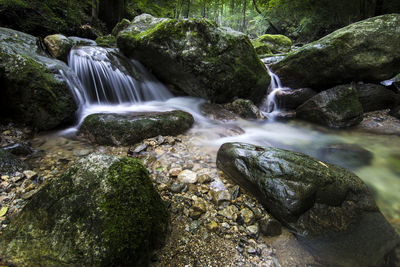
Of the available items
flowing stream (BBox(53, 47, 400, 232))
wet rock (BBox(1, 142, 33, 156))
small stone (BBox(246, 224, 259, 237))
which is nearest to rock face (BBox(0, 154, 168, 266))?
small stone (BBox(246, 224, 259, 237))

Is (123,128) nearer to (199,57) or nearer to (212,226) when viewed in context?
(212,226)

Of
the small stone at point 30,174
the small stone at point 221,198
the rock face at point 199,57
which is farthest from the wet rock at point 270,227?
the rock face at point 199,57

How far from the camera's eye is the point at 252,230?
7.00 feet

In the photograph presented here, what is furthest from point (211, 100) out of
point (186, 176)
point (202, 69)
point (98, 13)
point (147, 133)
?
point (98, 13)

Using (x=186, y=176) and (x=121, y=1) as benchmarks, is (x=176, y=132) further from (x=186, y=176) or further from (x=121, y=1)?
(x=121, y=1)

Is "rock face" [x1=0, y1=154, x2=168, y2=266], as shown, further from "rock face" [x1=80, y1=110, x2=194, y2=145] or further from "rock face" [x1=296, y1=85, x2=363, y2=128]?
"rock face" [x1=296, y1=85, x2=363, y2=128]

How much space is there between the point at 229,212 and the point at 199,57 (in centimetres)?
519

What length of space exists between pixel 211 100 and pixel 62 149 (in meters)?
4.86

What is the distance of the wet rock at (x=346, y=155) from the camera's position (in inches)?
157

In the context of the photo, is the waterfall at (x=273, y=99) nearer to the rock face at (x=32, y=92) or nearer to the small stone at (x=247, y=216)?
the small stone at (x=247, y=216)

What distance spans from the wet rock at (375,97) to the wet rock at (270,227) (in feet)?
25.1

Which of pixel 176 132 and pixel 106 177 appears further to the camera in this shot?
pixel 176 132

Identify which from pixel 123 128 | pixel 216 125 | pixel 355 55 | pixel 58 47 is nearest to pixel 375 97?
pixel 355 55

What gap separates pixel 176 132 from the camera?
447cm
